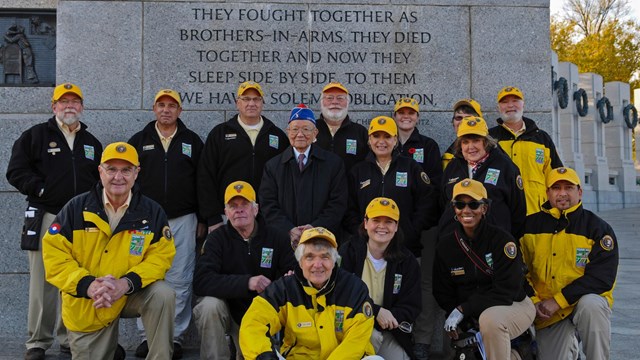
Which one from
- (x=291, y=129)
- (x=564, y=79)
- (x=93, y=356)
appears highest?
(x=564, y=79)

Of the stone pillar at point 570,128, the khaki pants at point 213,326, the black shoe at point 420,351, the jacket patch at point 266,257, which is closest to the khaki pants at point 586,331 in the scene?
the black shoe at point 420,351

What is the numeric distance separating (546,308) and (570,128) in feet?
77.6

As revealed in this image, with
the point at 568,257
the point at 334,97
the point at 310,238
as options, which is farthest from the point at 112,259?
the point at 568,257

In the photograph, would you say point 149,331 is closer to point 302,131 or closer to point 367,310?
point 367,310

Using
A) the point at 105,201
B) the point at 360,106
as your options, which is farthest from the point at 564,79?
the point at 105,201

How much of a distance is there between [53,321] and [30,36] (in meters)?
3.40

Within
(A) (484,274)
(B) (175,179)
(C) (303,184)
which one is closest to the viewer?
(A) (484,274)

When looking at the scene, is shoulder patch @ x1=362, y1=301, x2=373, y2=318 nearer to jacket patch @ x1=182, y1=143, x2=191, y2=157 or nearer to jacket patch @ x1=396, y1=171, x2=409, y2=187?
jacket patch @ x1=396, y1=171, x2=409, y2=187

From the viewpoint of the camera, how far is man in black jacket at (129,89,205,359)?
6.42 m

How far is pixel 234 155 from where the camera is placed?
647 cm

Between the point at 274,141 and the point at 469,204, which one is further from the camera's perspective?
the point at 274,141

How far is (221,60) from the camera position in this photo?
7.51m

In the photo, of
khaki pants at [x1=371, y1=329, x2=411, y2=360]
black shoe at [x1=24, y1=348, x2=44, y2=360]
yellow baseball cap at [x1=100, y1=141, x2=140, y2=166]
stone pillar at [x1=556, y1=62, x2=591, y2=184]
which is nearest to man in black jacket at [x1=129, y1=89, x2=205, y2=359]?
black shoe at [x1=24, y1=348, x2=44, y2=360]

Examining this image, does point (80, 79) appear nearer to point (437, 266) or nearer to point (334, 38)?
point (334, 38)
